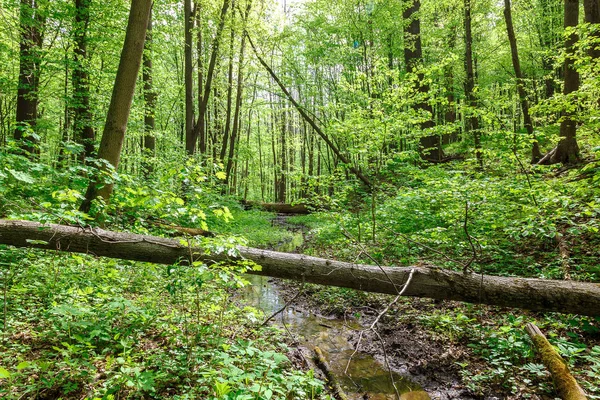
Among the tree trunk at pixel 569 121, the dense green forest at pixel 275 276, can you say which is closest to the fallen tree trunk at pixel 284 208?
the dense green forest at pixel 275 276

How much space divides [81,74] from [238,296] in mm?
7988

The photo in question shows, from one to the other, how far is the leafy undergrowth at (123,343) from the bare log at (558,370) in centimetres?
260

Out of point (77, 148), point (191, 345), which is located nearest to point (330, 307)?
point (191, 345)

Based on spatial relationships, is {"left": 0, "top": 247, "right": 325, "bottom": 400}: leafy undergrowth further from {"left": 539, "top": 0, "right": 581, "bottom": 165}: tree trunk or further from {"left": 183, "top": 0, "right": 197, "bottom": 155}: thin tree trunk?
{"left": 539, "top": 0, "right": 581, "bottom": 165}: tree trunk

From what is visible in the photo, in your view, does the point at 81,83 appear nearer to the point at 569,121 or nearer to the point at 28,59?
the point at 28,59

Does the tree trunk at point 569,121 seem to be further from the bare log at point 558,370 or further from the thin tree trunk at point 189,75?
the thin tree trunk at point 189,75

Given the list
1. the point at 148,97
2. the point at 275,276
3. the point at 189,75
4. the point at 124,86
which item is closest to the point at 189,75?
the point at 189,75

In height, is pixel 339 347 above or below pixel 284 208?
below

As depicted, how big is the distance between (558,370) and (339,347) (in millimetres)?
2791

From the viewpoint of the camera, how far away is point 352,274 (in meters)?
4.72

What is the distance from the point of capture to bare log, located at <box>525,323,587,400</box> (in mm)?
3078

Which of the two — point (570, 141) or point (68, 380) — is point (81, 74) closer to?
point (68, 380)

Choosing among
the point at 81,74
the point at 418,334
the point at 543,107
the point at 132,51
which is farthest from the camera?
the point at 81,74

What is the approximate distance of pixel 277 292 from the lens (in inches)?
304
